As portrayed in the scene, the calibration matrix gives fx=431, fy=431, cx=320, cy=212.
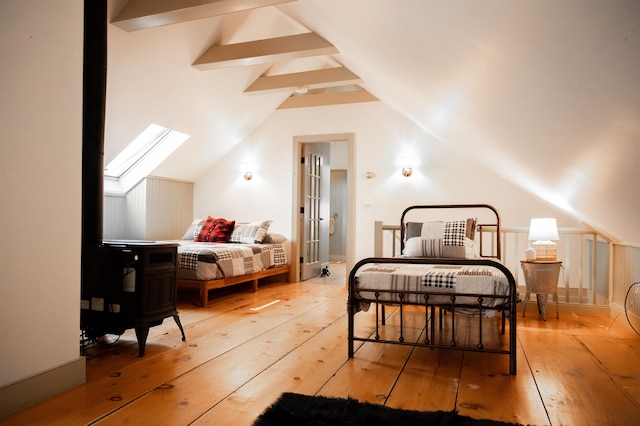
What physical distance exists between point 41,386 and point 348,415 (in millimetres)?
1439

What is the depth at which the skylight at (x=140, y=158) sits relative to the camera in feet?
19.0

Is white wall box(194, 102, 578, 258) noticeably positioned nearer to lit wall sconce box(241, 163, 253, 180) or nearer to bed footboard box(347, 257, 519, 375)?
lit wall sconce box(241, 163, 253, 180)

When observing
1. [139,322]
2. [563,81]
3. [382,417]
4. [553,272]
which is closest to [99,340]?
[139,322]

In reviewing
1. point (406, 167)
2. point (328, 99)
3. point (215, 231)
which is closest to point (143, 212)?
point (215, 231)

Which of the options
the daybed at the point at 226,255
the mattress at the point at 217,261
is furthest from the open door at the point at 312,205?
the mattress at the point at 217,261

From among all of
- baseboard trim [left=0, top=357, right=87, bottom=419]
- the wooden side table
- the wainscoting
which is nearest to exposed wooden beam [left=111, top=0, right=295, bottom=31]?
baseboard trim [left=0, top=357, right=87, bottom=419]

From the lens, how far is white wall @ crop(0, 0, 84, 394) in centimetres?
190

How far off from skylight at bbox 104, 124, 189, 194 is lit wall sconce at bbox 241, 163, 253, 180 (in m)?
1.06

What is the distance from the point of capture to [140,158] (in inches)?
236

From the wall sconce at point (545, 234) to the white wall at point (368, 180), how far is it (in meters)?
1.09

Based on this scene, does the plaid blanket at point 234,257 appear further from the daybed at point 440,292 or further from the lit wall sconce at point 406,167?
the daybed at point 440,292

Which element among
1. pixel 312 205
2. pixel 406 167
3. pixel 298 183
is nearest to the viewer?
pixel 406 167

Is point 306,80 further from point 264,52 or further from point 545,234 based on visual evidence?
point 545,234

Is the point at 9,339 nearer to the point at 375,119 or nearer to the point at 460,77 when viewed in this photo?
the point at 460,77
